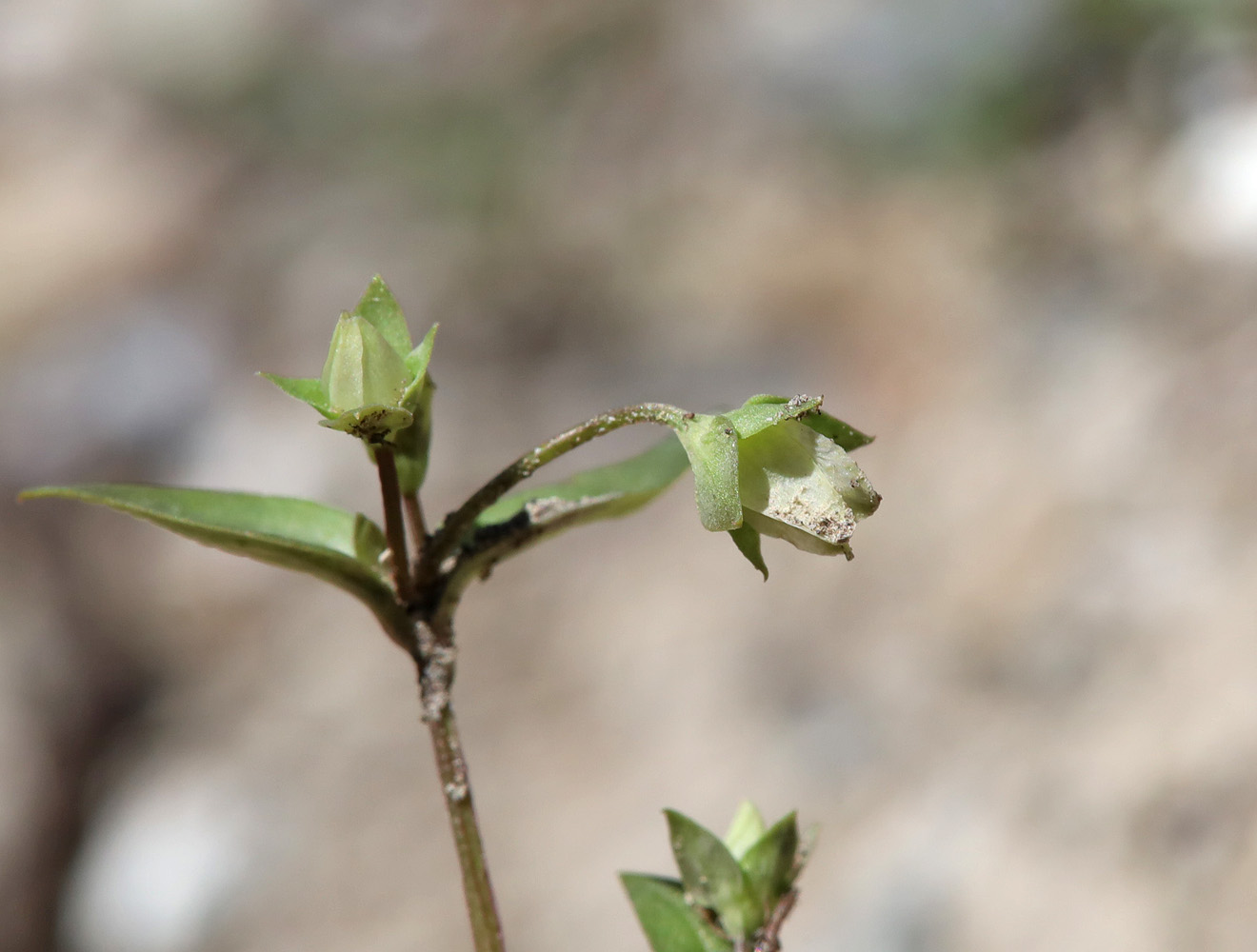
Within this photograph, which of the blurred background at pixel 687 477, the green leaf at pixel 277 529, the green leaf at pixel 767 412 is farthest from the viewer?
the blurred background at pixel 687 477

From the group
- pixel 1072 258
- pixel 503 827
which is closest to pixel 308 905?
pixel 503 827

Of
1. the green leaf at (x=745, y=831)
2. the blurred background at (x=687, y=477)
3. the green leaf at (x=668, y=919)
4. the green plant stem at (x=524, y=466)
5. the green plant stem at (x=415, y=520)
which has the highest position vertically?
the blurred background at (x=687, y=477)

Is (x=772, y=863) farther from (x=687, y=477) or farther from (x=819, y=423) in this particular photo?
(x=687, y=477)

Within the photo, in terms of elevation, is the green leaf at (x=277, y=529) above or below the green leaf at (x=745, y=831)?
above

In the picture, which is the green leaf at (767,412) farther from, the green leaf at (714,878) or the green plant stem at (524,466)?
the green leaf at (714,878)

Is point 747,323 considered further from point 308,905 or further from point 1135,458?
point 308,905

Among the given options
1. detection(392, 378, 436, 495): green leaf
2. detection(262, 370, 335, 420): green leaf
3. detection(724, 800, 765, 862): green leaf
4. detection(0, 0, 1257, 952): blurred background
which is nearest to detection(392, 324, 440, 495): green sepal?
detection(392, 378, 436, 495): green leaf

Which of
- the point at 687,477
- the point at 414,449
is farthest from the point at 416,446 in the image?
the point at 687,477

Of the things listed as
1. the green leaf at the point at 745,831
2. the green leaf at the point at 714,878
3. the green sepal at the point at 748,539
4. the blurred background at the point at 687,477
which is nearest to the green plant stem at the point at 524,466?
the green sepal at the point at 748,539
